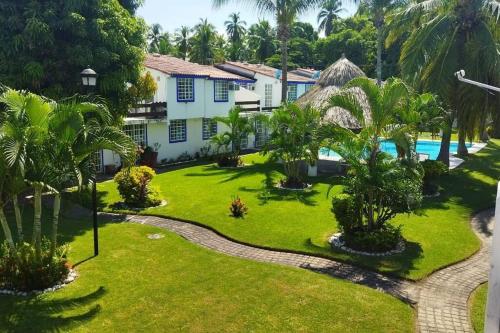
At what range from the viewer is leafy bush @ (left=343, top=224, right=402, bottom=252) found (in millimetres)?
12289

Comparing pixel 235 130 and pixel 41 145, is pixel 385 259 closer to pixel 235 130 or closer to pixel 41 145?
pixel 41 145

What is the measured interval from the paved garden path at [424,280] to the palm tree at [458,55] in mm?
8346

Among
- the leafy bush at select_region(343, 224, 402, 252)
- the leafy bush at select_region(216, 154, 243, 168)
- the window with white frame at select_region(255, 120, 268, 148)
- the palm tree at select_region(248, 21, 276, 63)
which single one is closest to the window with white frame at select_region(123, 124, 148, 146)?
the leafy bush at select_region(216, 154, 243, 168)

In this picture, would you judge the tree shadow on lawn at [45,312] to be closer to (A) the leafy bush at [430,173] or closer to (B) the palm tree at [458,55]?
(A) the leafy bush at [430,173]

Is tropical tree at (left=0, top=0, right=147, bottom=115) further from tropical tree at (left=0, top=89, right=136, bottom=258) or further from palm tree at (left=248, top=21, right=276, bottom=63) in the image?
palm tree at (left=248, top=21, right=276, bottom=63)

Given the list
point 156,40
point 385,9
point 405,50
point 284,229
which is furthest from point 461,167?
point 156,40

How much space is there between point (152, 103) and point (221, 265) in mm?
16615

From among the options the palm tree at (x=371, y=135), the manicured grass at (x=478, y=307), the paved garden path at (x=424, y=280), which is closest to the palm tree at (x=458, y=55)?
the paved garden path at (x=424, y=280)

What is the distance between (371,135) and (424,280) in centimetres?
416

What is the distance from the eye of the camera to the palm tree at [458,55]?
20.6 metres

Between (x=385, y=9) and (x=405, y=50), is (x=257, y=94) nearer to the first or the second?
(x=385, y=9)

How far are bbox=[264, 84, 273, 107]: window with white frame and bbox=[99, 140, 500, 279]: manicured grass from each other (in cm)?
1463

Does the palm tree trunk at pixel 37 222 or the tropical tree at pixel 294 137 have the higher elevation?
the tropical tree at pixel 294 137

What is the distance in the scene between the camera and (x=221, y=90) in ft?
99.1
